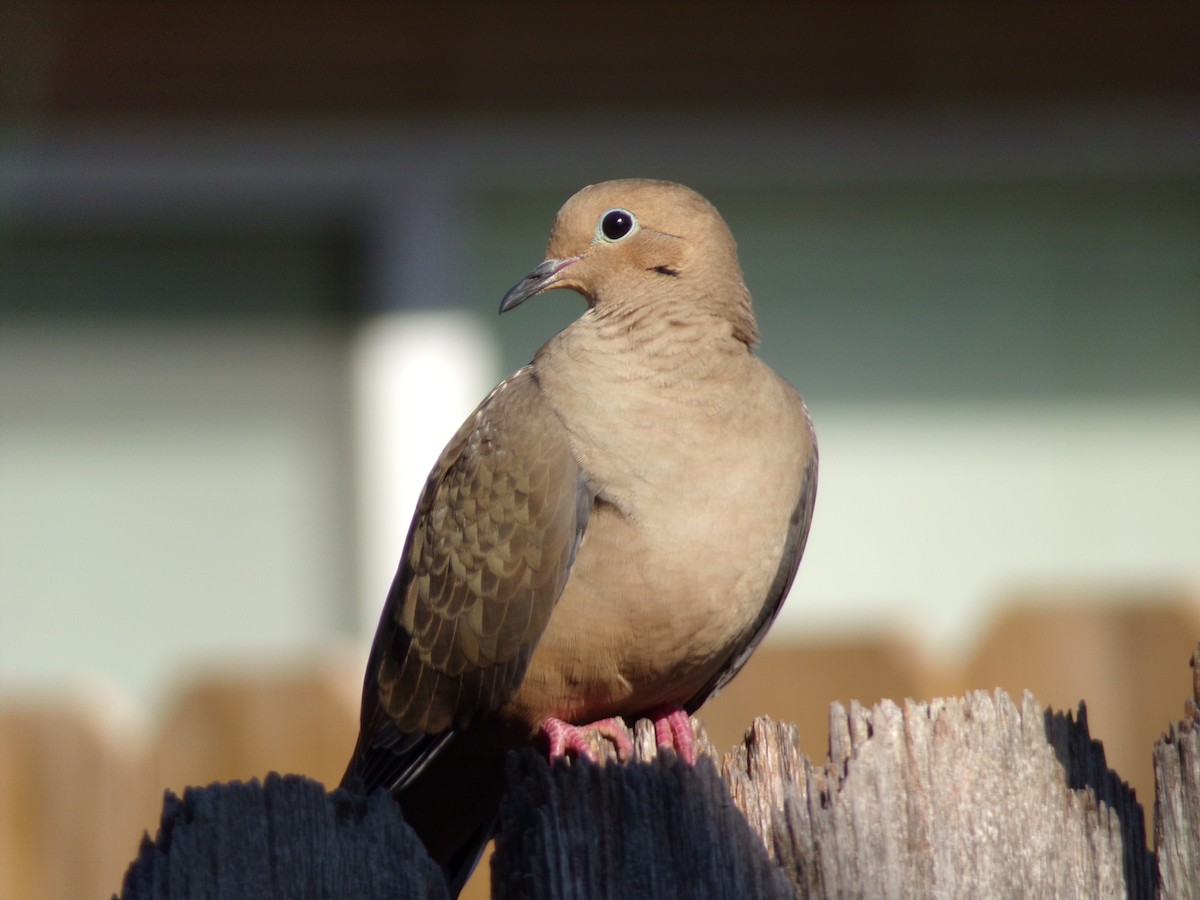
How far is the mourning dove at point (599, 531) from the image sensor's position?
3031 mm

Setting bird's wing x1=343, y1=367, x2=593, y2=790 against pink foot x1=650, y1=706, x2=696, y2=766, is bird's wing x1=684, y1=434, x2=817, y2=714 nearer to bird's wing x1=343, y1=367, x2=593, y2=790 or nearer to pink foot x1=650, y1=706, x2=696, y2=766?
pink foot x1=650, y1=706, x2=696, y2=766

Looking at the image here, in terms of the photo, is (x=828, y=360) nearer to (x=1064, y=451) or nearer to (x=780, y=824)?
(x=1064, y=451)

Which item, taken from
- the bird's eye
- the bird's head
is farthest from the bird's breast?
the bird's eye

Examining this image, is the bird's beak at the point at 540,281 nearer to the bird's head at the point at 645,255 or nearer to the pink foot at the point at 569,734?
the bird's head at the point at 645,255

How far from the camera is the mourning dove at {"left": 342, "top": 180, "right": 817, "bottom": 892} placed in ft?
9.95

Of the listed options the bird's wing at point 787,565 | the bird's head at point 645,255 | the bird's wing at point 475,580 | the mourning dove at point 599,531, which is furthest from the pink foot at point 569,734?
the bird's head at point 645,255

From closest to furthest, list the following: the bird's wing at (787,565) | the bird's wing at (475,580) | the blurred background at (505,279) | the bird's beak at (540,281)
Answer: the bird's wing at (475,580), the bird's wing at (787,565), the bird's beak at (540,281), the blurred background at (505,279)

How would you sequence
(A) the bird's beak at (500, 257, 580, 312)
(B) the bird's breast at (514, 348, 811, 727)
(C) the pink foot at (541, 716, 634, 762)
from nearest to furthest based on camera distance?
(C) the pink foot at (541, 716, 634, 762) → (B) the bird's breast at (514, 348, 811, 727) → (A) the bird's beak at (500, 257, 580, 312)

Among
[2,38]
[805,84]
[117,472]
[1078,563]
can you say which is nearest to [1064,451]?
[1078,563]

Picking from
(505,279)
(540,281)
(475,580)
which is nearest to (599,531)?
(475,580)

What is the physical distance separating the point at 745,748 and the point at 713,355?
4.22 ft

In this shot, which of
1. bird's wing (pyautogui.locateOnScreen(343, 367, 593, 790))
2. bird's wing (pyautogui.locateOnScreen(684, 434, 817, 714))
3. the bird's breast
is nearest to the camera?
the bird's breast

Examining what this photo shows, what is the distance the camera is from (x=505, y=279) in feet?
22.1

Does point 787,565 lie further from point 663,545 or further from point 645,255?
point 645,255
